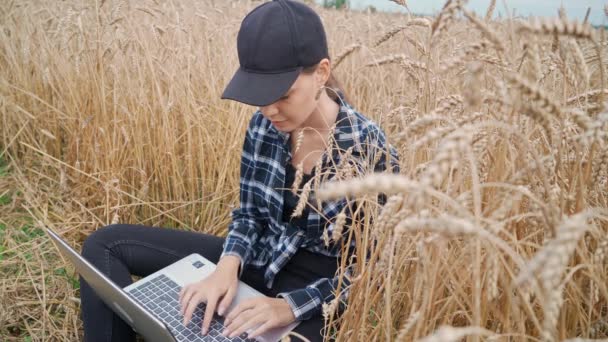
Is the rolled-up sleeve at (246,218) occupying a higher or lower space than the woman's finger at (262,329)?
higher

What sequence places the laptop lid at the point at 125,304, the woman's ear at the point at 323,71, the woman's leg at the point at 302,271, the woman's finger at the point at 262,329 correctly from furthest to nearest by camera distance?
the woman's leg at the point at 302,271
the woman's ear at the point at 323,71
the woman's finger at the point at 262,329
the laptop lid at the point at 125,304

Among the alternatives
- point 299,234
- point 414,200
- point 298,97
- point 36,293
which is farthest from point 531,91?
point 36,293

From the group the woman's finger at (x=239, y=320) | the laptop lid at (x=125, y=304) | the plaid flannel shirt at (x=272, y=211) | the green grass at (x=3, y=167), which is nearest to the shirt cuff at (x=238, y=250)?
the plaid flannel shirt at (x=272, y=211)

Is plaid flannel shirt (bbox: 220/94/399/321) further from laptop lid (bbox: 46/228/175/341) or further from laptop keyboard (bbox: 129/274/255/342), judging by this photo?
laptop lid (bbox: 46/228/175/341)

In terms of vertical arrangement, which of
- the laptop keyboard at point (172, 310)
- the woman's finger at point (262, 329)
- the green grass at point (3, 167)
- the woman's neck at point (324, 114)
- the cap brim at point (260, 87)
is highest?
the cap brim at point (260, 87)

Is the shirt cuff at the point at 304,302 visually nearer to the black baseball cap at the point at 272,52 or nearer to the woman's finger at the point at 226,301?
the woman's finger at the point at 226,301

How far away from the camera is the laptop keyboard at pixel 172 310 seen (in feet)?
Result: 3.17

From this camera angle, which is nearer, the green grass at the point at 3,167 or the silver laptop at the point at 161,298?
the silver laptop at the point at 161,298

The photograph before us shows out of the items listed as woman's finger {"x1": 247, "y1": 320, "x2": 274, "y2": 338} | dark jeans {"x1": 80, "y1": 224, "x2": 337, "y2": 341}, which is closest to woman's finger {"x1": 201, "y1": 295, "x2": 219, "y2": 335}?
woman's finger {"x1": 247, "y1": 320, "x2": 274, "y2": 338}

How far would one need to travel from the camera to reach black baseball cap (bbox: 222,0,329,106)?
927 millimetres

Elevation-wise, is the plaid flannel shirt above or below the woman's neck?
below

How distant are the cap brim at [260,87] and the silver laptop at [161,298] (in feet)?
1.48

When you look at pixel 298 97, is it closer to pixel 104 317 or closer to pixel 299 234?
pixel 299 234

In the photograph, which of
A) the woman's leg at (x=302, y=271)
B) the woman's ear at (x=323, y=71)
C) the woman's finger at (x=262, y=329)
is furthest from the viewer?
the woman's leg at (x=302, y=271)
